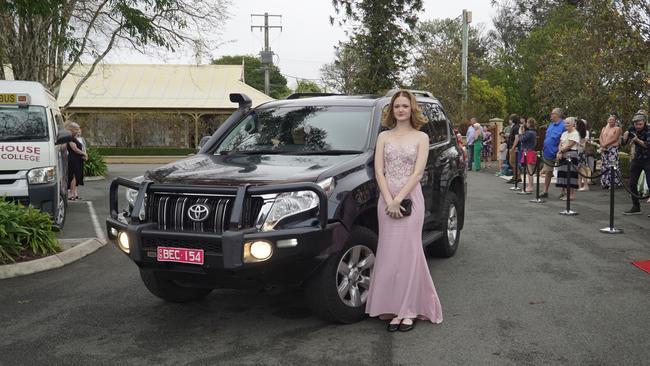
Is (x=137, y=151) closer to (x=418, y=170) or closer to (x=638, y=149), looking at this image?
(x=638, y=149)

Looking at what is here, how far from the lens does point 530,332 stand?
4.88m

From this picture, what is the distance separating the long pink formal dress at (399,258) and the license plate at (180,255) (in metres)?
1.40

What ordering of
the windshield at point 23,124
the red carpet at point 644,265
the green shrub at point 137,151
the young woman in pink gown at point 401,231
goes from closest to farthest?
the young woman in pink gown at point 401,231, the red carpet at point 644,265, the windshield at point 23,124, the green shrub at point 137,151

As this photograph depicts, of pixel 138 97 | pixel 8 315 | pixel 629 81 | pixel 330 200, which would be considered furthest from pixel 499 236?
pixel 138 97

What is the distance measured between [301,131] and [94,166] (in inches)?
656

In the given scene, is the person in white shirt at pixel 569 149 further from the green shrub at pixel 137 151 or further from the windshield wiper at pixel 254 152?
the green shrub at pixel 137 151

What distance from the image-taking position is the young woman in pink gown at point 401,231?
197 inches

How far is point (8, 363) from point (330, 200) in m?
2.47

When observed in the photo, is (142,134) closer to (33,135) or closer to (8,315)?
(33,135)

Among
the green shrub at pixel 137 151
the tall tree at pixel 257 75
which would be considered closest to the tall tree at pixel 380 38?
the green shrub at pixel 137 151

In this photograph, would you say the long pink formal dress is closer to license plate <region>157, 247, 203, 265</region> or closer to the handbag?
license plate <region>157, 247, 203, 265</region>

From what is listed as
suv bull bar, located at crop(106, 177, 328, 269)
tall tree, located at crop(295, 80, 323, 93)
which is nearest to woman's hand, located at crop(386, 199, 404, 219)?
suv bull bar, located at crop(106, 177, 328, 269)

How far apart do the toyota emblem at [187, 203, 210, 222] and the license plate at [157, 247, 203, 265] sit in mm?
235

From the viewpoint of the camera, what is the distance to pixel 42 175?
8758 millimetres
